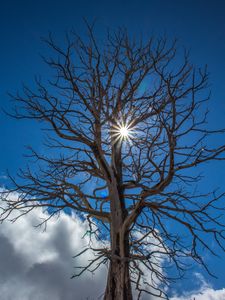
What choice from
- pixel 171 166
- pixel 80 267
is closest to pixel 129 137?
pixel 171 166

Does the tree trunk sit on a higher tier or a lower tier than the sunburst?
lower

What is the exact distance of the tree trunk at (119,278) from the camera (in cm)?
385

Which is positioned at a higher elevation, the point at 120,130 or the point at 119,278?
the point at 120,130

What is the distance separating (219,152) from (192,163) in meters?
0.43

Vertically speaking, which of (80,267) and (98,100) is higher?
(98,100)

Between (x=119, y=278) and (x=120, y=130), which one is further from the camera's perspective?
(x=120, y=130)

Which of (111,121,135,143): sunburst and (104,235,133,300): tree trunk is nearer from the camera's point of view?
(104,235,133,300): tree trunk

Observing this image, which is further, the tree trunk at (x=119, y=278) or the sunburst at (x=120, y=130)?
the sunburst at (x=120, y=130)

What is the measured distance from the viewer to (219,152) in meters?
4.04

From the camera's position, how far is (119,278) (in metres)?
3.92

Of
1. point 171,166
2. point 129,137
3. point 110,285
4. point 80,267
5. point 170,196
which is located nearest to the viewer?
point 171,166

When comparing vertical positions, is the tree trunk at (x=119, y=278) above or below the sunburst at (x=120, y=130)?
below

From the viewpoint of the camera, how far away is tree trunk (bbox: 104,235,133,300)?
3.85 m

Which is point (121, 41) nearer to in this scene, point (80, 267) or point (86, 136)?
point (86, 136)
